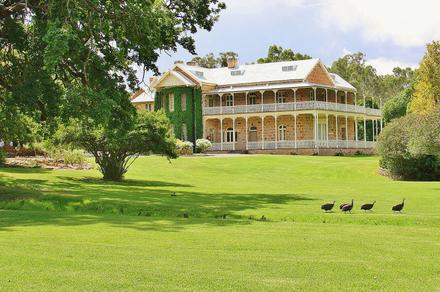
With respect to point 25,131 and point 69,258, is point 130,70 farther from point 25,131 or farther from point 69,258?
point 69,258

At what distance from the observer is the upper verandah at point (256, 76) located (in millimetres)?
65188

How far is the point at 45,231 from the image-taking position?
43.0 ft

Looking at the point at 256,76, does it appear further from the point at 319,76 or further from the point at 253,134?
the point at 319,76

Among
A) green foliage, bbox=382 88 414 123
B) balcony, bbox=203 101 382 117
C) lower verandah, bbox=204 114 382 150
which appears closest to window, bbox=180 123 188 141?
lower verandah, bbox=204 114 382 150

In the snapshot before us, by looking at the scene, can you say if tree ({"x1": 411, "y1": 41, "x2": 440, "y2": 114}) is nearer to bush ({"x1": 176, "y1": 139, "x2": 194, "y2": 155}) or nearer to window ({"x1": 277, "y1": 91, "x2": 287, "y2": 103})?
window ({"x1": 277, "y1": 91, "x2": 287, "y2": 103})

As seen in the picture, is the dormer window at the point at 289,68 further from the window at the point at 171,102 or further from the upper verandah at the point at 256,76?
the window at the point at 171,102

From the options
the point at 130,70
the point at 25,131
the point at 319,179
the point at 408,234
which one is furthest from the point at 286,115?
the point at 408,234

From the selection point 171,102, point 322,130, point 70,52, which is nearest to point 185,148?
point 171,102

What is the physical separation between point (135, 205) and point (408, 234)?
352 inches

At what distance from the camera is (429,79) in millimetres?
60125

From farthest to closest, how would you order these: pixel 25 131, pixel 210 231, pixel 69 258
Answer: pixel 25 131
pixel 210 231
pixel 69 258

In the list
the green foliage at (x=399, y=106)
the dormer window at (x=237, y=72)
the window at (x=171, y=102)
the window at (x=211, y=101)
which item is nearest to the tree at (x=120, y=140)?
the window at (x=171, y=102)

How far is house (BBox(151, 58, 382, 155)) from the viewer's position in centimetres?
6347

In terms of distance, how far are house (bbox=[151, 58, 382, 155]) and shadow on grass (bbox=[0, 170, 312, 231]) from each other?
124ft
